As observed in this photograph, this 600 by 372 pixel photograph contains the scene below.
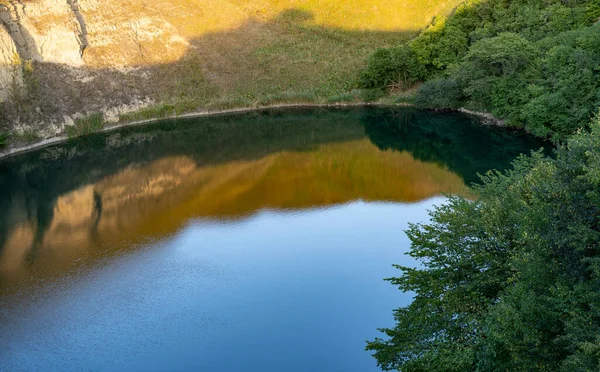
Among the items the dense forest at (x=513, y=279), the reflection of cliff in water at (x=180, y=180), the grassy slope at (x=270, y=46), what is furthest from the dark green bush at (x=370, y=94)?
the dense forest at (x=513, y=279)

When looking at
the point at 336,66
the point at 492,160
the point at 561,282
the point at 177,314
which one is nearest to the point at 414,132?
the point at 492,160

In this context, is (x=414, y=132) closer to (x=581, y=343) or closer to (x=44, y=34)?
(x=44, y=34)

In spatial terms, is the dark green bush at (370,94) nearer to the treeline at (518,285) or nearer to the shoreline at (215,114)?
the shoreline at (215,114)

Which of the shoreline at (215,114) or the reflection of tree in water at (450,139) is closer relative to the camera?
the reflection of tree in water at (450,139)

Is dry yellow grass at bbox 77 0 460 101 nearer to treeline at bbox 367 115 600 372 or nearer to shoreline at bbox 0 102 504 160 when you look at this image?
shoreline at bbox 0 102 504 160

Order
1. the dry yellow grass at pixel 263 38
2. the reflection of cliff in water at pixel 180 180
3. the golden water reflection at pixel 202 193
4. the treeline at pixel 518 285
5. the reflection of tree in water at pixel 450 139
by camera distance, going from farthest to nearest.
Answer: the dry yellow grass at pixel 263 38 → the reflection of tree in water at pixel 450 139 → the reflection of cliff in water at pixel 180 180 → the golden water reflection at pixel 202 193 → the treeline at pixel 518 285

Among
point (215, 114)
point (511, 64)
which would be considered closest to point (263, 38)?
point (215, 114)

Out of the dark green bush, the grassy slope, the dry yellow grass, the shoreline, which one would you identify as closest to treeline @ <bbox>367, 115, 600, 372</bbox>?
the shoreline

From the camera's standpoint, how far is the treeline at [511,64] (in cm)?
4634

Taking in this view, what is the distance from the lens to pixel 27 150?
5628cm

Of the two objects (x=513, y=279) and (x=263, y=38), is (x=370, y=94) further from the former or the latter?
(x=513, y=279)

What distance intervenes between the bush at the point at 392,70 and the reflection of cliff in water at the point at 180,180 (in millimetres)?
9102

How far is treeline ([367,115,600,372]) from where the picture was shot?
1430 cm

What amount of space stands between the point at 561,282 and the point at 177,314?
17.3 meters
